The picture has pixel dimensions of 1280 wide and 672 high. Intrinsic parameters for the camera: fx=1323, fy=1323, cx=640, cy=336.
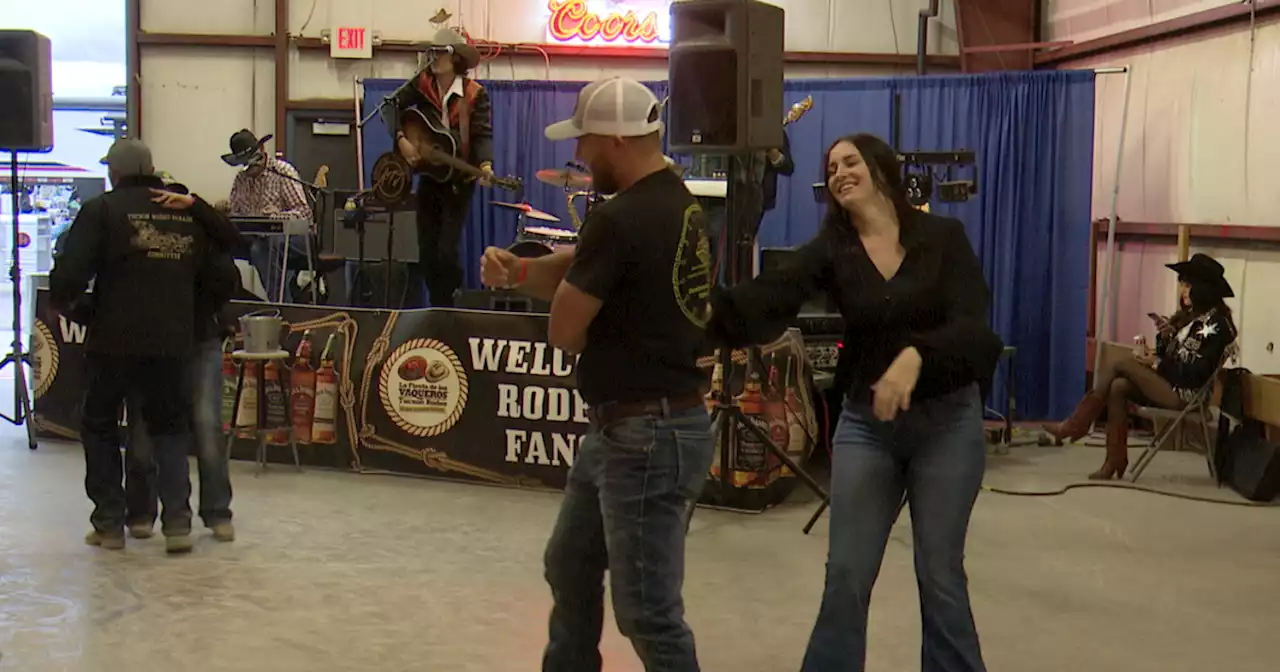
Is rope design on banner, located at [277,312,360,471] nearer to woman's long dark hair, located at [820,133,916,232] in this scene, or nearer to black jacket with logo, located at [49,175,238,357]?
black jacket with logo, located at [49,175,238,357]

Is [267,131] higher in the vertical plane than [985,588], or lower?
higher

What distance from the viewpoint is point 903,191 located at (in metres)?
3.05

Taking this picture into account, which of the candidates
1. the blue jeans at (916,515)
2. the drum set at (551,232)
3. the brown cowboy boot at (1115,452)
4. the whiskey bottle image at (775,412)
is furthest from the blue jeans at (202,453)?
the brown cowboy boot at (1115,452)

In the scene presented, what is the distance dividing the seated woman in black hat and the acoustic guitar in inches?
139

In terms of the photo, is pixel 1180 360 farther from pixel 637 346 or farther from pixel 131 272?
pixel 131 272

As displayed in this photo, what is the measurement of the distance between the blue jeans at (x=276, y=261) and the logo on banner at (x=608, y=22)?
313 centimetres

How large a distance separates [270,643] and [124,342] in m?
1.37

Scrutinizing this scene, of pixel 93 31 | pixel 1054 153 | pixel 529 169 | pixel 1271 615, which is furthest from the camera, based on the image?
pixel 93 31

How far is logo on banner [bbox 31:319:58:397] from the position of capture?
285 inches

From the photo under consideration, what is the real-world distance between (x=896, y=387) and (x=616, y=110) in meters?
0.81

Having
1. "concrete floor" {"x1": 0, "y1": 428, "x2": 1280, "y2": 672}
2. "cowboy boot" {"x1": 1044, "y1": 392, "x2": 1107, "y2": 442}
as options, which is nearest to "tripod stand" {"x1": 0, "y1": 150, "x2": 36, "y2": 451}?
"concrete floor" {"x1": 0, "y1": 428, "x2": 1280, "y2": 672}

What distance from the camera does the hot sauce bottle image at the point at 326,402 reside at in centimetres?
656

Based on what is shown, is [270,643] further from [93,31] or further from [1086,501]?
[93,31]

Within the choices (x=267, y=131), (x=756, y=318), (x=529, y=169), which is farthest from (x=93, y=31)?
(x=756, y=318)
